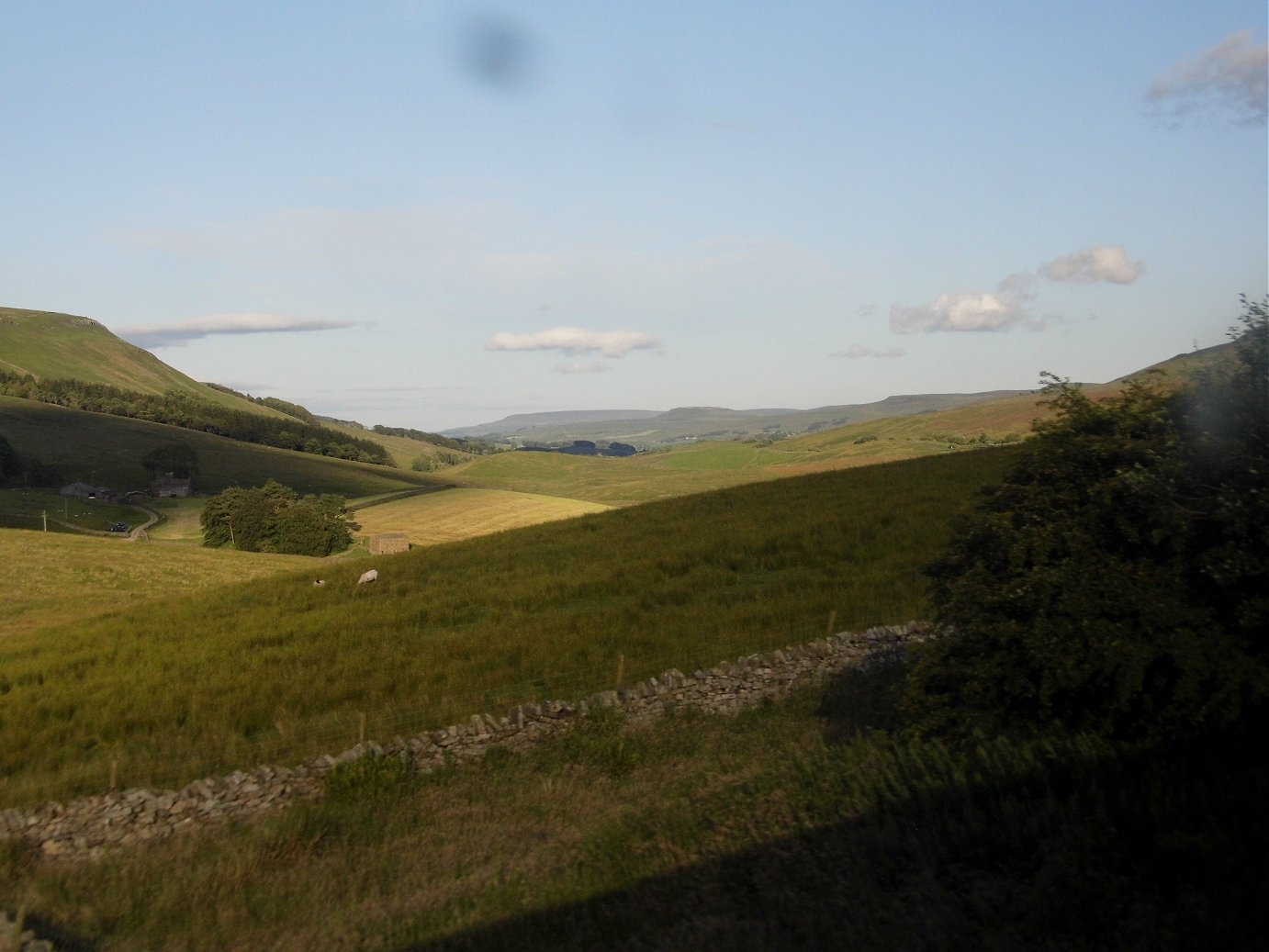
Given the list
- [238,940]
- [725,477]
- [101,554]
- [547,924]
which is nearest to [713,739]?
[547,924]

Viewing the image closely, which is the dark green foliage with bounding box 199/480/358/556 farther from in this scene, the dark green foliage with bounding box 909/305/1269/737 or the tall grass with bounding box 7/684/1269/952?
the dark green foliage with bounding box 909/305/1269/737

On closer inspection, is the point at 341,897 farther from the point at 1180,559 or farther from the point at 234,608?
the point at 234,608

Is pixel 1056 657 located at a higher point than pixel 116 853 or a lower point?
higher

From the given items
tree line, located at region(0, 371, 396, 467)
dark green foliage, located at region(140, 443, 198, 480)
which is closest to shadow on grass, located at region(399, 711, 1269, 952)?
dark green foliage, located at region(140, 443, 198, 480)

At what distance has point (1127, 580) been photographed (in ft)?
24.0

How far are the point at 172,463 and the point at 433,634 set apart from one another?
365 ft

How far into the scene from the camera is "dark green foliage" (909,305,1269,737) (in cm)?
662

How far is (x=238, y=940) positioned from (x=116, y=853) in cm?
326

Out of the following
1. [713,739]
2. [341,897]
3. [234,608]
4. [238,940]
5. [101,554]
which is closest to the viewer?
[238,940]

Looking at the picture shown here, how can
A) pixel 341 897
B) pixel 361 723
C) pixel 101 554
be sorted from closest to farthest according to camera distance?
pixel 341 897 → pixel 361 723 → pixel 101 554

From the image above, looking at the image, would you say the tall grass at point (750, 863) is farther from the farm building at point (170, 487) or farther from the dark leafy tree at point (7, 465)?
the dark leafy tree at point (7, 465)

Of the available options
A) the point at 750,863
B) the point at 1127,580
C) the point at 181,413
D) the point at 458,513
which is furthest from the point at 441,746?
the point at 181,413

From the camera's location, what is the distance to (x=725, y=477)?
142875 mm

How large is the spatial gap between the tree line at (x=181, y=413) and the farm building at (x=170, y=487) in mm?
50917
